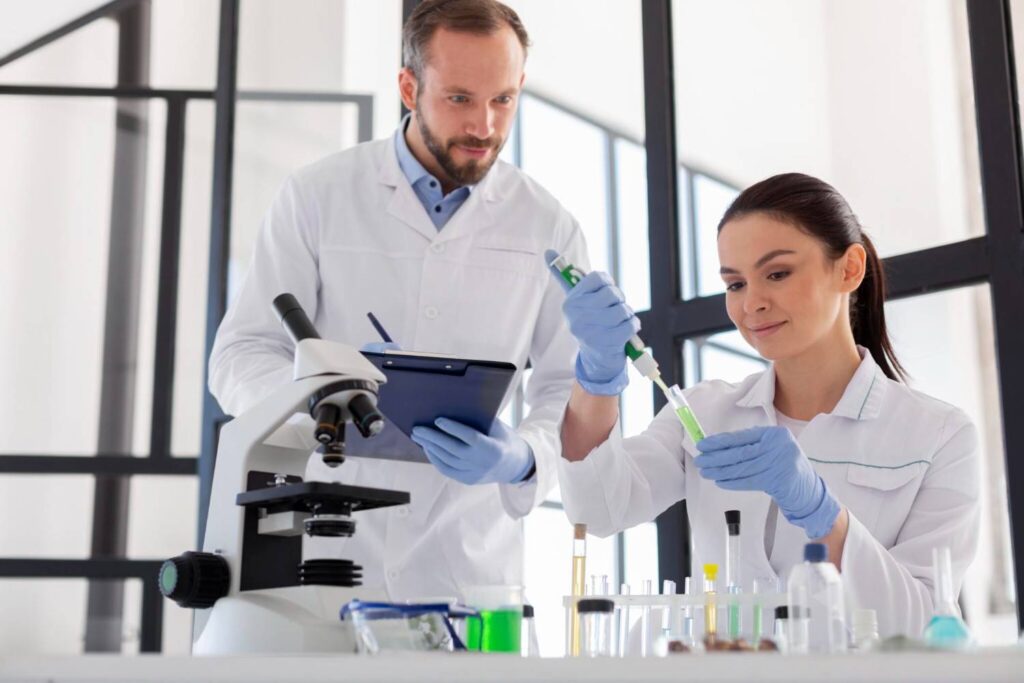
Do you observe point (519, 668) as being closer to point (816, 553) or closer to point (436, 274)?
point (816, 553)

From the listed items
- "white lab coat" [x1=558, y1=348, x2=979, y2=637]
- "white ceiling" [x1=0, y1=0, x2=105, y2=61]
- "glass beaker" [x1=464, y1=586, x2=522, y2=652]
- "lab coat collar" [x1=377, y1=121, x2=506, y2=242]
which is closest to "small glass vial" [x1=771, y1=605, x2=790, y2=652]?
"glass beaker" [x1=464, y1=586, x2=522, y2=652]

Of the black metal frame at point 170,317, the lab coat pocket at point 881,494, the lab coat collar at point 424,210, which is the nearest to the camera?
the lab coat pocket at point 881,494

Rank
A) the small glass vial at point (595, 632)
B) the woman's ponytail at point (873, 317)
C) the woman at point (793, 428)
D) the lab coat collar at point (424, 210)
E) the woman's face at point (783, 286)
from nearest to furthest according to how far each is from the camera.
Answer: the small glass vial at point (595, 632) < the woman at point (793, 428) < the woman's face at point (783, 286) < the woman's ponytail at point (873, 317) < the lab coat collar at point (424, 210)

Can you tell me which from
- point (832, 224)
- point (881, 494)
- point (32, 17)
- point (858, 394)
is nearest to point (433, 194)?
point (832, 224)

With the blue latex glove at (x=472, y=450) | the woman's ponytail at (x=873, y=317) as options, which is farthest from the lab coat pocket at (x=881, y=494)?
the blue latex glove at (x=472, y=450)

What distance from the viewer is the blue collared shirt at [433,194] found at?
235cm

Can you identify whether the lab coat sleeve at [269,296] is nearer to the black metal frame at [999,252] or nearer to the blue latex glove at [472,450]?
the blue latex glove at [472,450]

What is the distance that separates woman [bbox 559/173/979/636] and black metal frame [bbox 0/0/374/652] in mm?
2316

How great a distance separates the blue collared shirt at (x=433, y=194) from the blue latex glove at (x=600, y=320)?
535 mm

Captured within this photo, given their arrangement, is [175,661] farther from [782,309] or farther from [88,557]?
[88,557]

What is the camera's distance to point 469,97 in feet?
7.33

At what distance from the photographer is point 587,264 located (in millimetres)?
2412

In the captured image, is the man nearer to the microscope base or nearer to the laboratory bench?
the microscope base

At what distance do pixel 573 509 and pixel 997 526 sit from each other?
2.85ft
